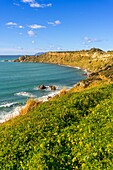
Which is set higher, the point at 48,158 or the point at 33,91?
the point at 48,158

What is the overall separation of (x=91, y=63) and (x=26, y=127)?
177 metres

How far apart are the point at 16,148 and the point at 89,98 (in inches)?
467

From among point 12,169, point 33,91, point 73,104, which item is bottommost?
point 33,91

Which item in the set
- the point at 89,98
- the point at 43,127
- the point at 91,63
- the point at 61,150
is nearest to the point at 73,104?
the point at 89,98

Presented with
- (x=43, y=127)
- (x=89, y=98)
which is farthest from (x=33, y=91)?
(x=43, y=127)

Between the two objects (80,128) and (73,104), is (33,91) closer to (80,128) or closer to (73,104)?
(73,104)

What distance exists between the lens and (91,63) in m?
200

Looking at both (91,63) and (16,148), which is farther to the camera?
(91,63)

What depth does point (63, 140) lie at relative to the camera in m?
21.8

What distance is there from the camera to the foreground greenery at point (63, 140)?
744 inches

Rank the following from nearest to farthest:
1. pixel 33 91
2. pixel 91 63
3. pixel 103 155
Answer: pixel 103 155 → pixel 33 91 → pixel 91 63

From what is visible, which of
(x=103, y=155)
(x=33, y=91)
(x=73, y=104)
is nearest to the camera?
(x=103, y=155)

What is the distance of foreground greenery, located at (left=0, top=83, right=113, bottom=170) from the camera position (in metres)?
18.9

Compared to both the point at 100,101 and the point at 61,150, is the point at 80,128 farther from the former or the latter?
the point at 100,101
